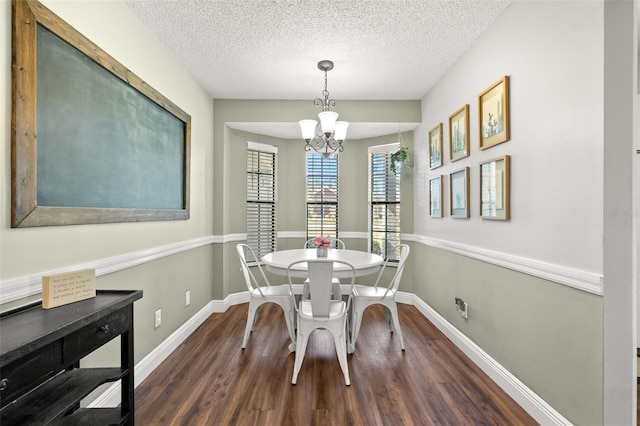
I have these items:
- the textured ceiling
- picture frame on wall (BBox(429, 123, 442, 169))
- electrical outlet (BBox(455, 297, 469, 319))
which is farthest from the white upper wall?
picture frame on wall (BBox(429, 123, 442, 169))

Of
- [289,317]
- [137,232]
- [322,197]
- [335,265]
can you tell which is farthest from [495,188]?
[322,197]

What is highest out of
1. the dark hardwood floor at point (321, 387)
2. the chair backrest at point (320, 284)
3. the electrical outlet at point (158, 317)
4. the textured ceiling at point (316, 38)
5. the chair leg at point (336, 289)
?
the textured ceiling at point (316, 38)

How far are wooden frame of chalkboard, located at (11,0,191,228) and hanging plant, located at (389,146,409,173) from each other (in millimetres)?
2739

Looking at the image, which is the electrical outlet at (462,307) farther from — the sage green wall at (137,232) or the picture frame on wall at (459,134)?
the sage green wall at (137,232)

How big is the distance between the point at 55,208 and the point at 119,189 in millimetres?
515

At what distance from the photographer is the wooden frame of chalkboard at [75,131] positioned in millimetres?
1340

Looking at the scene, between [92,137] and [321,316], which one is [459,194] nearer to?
[321,316]

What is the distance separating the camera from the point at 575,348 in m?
1.62

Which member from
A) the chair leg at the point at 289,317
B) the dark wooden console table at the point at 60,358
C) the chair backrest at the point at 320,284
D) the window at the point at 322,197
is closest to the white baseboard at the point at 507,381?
the chair backrest at the point at 320,284

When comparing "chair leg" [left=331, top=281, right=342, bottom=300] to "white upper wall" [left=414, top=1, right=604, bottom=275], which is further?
"chair leg" [left=331, top=281, right=342, bottom=300]

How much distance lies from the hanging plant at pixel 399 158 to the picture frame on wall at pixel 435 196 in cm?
55

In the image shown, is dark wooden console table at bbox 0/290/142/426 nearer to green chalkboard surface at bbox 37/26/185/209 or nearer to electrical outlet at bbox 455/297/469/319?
green chalkboard surface at bbox 37/26/185/209

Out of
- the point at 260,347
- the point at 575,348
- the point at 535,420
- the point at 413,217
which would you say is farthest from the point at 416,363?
the point at 413,217

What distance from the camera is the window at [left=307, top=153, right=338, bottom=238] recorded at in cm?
470
